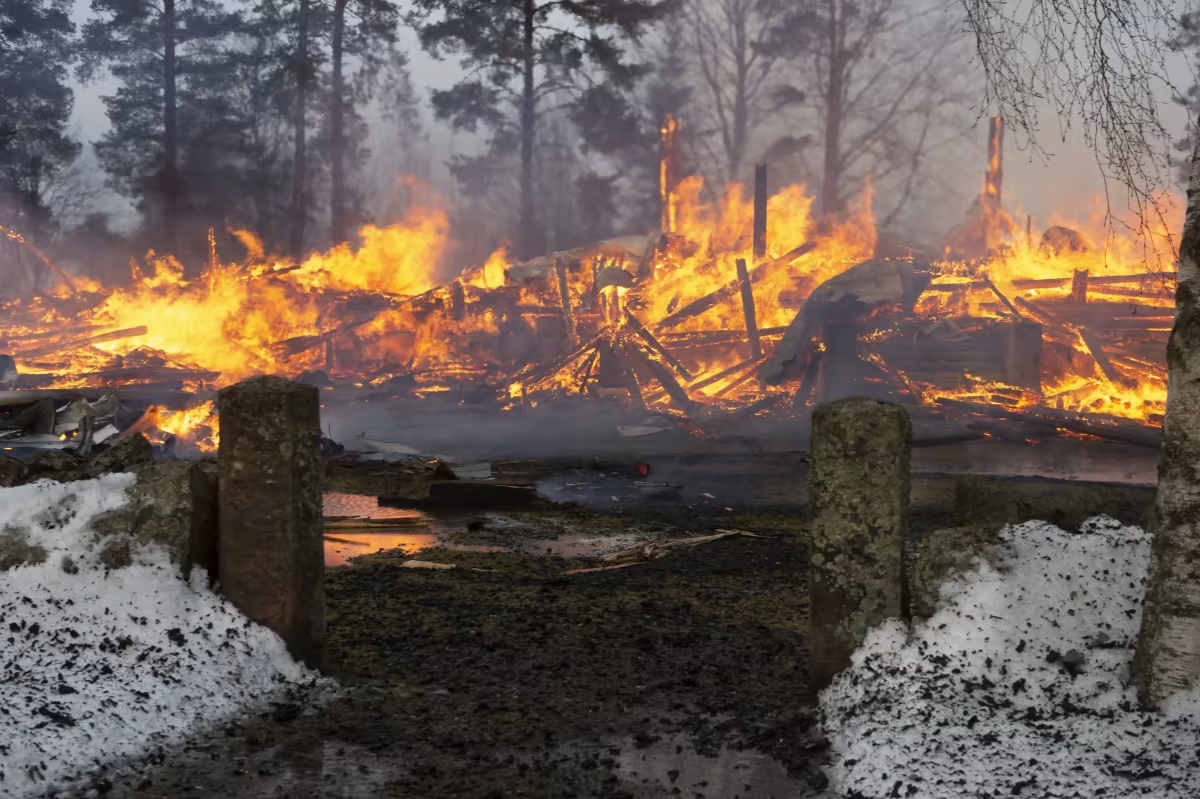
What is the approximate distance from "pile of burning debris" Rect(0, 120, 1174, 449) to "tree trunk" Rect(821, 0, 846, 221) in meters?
5.68

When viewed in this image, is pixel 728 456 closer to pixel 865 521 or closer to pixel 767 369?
pixel 767 369

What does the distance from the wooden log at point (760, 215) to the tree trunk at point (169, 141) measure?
18999 mm

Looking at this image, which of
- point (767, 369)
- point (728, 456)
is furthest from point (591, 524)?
point (767, 369)

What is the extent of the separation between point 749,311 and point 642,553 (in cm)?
1390

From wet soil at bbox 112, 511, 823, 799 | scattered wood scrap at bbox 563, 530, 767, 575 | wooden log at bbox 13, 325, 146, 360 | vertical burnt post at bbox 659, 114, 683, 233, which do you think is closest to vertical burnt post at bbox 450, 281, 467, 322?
vertical burnt post at bbox 659, 114, 683, 233

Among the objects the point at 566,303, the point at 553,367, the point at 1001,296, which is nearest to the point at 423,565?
the point at 553,367

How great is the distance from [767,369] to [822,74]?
2107cm

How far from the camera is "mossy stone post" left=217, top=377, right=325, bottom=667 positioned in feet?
16.6

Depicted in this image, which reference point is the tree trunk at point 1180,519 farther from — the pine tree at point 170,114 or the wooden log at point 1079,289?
the pine tree at point 170,114

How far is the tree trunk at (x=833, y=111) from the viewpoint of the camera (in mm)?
35844

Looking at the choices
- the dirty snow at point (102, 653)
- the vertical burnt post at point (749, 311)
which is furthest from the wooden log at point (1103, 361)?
the dirty snow at point (102, 653)

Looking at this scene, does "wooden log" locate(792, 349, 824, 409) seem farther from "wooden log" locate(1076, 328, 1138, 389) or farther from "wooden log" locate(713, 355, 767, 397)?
"wooden log" locate(1076, 328, 1138, 389)

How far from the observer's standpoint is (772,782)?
4.18m

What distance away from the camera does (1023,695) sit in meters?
4.23
